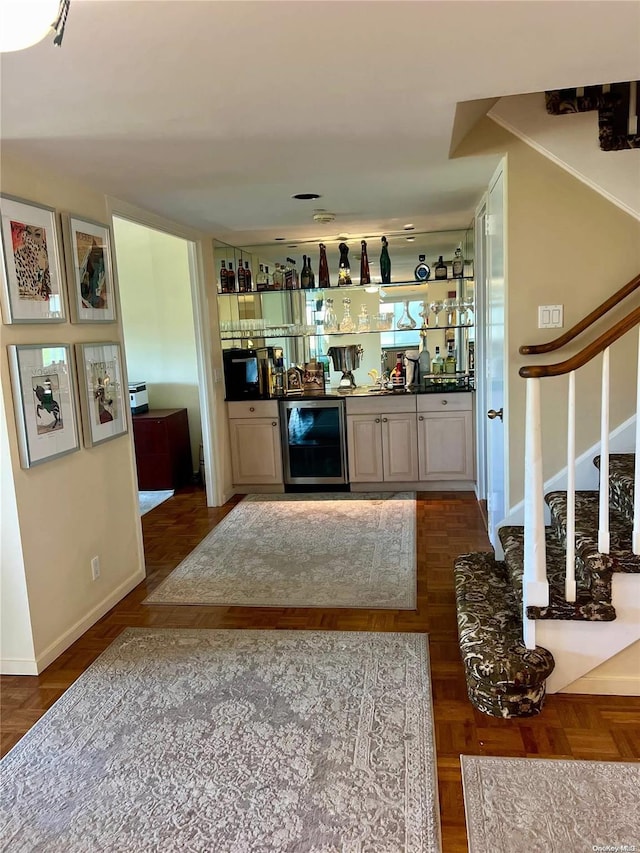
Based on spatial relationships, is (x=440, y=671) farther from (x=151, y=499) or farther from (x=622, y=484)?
(x=151, y=499)

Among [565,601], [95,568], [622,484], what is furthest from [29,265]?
[622,484]

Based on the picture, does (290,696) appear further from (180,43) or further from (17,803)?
(180,43)

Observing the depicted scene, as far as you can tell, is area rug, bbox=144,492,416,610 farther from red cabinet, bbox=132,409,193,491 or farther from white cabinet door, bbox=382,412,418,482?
red cabinet, bbox=132,409,193,491

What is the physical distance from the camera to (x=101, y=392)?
3064 millimetres

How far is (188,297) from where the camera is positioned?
18.9 ft

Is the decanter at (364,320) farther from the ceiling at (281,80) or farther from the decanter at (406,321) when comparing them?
the ceiling at (281,80)

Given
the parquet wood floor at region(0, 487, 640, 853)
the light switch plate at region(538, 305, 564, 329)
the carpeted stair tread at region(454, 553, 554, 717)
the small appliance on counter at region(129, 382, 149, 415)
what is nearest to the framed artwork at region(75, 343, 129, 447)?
the parquet wood floor at region(0, 487, 640, 853)

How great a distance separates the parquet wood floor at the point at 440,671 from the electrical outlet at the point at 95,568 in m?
0.22

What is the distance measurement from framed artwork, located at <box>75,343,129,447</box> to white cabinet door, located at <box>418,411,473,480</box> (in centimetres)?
248

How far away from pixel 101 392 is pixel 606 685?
101 inches

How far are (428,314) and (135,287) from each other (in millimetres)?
2780

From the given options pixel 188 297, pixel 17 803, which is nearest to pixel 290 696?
pixel 17 803

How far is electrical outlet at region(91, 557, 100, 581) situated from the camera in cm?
299

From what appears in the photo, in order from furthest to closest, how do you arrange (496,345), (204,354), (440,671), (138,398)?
1. (138,398)
2. (204,354)
3. (496,345)
4. (440,671)
